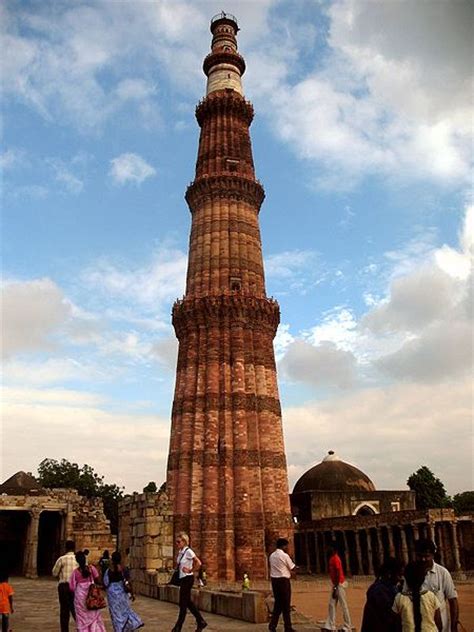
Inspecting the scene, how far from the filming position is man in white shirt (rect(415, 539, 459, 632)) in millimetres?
5191

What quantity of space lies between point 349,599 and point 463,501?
152 feet

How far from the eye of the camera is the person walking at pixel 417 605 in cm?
484

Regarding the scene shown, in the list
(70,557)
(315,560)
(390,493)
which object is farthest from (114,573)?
(390,493)

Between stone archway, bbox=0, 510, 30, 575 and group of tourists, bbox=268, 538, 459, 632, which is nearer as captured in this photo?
group of tourists, bbox=268, 538, 459, 632

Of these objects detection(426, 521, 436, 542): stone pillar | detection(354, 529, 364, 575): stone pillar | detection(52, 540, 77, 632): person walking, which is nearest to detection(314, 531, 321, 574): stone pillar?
detection(354, 529, 364, 575): stone pillar

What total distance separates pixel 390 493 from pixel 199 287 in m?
21.2

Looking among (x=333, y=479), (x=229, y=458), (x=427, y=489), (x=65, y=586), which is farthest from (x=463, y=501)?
(x=65, y=586)

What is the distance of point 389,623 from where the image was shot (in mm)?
5441

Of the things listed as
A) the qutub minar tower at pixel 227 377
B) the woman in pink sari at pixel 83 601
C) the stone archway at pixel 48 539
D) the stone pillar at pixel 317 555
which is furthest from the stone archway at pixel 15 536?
the woman in pink sari at pixel 83 601

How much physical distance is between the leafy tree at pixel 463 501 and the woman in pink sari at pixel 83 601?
58.5 m

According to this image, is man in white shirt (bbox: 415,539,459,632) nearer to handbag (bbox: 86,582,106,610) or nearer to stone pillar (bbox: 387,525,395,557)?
handbag (bbox: 86,582,106,610)

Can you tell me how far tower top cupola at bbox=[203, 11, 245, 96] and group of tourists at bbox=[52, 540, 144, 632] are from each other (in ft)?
115

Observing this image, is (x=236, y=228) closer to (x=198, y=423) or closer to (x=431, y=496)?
(x=198, y=423)

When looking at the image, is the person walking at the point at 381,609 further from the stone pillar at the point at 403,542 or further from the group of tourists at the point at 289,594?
the stone pillar at the point at 403,542
